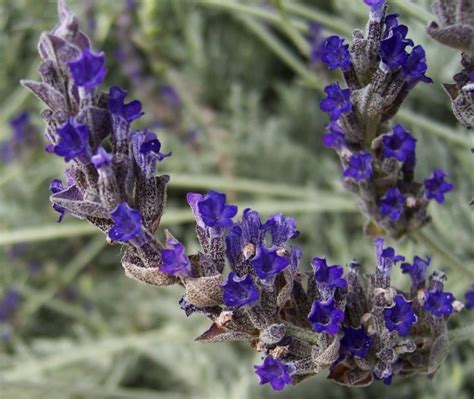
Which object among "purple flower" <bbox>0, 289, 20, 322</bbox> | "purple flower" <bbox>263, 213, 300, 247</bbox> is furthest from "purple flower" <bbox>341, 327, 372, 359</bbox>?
"purple flower" <bbox>0, 289, 20, 322</bbox>

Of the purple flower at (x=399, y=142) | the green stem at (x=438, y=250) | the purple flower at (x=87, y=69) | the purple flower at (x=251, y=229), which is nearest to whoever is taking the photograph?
the purple flower at (x=87, y=69)

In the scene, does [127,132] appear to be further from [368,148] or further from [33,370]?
[33,370]

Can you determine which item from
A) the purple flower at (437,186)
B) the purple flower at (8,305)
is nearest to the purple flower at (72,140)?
the purple flower at (437,186)

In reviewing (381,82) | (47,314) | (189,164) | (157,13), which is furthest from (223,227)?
(47,314)

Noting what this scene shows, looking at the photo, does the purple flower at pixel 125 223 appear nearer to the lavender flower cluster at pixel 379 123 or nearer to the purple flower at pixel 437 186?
the lavender flower cluster at pixel 379 123

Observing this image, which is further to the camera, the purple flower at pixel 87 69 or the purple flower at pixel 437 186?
the purple flower at pixel 437 186

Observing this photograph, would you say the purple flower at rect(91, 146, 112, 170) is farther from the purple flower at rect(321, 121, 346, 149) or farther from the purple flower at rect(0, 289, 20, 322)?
the purple flower at rect(0, 289, 20, 322)
